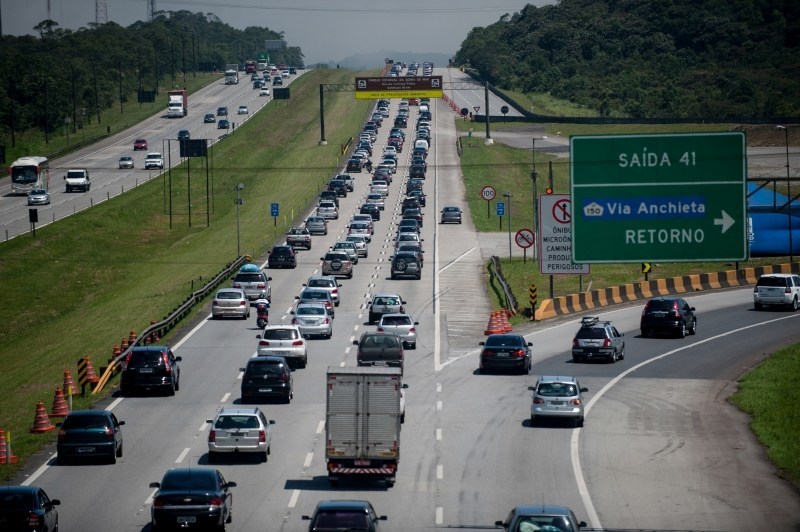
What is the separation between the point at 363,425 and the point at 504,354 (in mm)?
17114

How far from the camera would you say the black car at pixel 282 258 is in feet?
251

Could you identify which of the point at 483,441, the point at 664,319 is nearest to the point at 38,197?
the point at 664,319

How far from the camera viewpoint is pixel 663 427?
38562 mm

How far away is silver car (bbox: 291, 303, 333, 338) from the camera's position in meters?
53.9

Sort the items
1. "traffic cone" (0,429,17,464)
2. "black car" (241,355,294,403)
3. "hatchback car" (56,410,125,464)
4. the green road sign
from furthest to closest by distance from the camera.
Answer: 1. "black car" (241,355,294,403)
2. "traffic cone" (0,429,17,464)
3. "hatchback car" (56,410,125,464)
4. the green road sign

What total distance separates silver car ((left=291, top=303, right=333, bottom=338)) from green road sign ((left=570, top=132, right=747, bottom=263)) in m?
27.6

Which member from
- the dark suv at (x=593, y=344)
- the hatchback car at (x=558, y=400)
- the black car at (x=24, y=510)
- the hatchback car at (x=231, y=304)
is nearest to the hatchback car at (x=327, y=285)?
the hatchback car at (x=231, y=304)

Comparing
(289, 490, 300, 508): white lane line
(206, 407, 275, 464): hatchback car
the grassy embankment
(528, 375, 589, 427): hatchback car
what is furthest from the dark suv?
(289, 490, 300, 508): white lane line

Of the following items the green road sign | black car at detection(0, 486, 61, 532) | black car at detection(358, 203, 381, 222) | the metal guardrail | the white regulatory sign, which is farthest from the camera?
black car at detection(358, 203, 381, 222)

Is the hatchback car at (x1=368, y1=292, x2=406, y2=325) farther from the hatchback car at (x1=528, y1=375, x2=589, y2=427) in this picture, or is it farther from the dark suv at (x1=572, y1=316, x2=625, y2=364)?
the hatchback car at (x1=528, y1=375, x2=589, y2=427)

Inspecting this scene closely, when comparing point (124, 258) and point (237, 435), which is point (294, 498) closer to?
point (237, 435)

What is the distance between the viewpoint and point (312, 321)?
5397 centimetres

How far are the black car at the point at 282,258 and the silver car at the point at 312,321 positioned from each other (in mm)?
22104

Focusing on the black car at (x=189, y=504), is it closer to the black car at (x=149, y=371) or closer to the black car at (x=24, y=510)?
the black car at (x=24, y=510)
